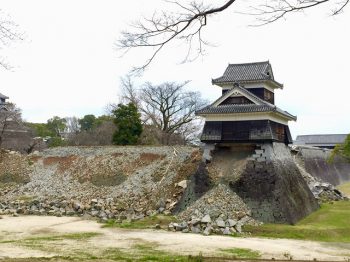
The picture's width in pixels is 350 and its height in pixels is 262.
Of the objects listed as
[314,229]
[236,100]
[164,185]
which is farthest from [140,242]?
[236,100]

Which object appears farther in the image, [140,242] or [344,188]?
[344,188]

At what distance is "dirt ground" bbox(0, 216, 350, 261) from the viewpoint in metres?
14.0

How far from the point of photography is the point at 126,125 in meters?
35.6

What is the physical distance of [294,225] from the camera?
20516 mm

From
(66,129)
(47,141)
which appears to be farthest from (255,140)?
(66,129)

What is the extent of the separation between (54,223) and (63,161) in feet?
32.8

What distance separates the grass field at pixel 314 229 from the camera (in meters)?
18.4

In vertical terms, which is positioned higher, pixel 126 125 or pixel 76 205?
pixel 126 125

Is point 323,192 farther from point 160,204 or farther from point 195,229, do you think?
point 195,229

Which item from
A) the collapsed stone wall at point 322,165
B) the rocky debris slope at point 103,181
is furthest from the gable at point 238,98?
the collapsed stone wall at point 322,165

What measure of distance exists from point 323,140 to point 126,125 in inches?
1436

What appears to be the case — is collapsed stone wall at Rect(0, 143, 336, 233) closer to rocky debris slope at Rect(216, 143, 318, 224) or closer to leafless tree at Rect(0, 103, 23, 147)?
rocky debris slope at Rect(216, 143, 318, 224)

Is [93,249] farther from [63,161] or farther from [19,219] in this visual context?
[63,161]

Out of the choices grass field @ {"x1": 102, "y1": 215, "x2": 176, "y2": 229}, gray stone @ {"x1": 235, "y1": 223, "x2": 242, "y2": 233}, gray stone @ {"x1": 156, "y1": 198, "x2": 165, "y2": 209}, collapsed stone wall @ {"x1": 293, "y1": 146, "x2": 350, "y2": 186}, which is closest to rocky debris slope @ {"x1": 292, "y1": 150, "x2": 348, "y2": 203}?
collapsed stone wall @ {"x1": 293, "y1": 146, "x2": 350, "y2": 186}
